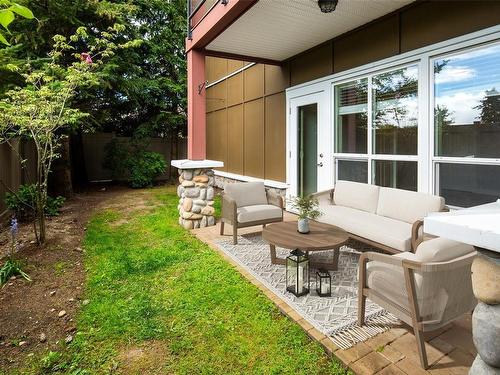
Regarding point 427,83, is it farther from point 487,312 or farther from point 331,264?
point 487,312

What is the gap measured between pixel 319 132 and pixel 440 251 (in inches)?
156

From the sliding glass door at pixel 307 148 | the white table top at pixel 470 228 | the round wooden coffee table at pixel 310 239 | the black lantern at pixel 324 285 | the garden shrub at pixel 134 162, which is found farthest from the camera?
the garden shrub at pixel 134 162

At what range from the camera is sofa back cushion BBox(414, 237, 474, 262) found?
1919 millimetres

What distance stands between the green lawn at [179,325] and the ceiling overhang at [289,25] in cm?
328

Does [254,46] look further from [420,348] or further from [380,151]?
[420,348]

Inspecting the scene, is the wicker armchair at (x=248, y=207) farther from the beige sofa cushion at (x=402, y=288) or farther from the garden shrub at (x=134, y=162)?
the garden shrub at (x=134, y=162)

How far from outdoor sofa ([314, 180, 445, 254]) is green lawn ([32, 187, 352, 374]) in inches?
57.8

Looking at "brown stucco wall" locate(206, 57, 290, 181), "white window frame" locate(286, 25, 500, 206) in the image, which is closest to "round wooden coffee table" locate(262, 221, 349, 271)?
"white window frame" locate(286, 25, 500, 206)

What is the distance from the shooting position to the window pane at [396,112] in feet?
13.5

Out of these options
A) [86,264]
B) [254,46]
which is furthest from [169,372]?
[254,46]

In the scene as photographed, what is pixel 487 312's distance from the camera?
1.12m

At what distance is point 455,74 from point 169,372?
4130mm

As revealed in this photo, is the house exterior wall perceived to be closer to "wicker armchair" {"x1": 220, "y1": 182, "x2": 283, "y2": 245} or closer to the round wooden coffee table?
"wicker armchair" {"x1": 220, "y1": 182, "x2": 283, "y2": 245}

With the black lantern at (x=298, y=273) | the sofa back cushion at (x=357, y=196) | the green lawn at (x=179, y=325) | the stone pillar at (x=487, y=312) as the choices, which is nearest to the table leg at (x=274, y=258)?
the green lawn at (x=179, y=325)
